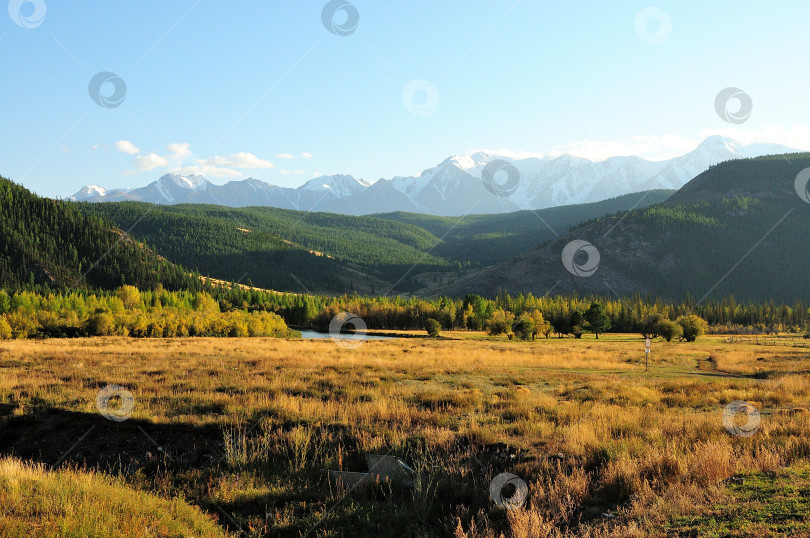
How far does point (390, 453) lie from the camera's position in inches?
390

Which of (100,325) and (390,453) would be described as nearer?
(390,453)

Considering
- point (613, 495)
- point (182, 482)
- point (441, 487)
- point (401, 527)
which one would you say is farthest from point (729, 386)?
point (182, 482)

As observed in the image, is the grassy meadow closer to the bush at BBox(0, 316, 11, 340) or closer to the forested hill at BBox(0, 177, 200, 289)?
the bush at BBox(0, 316, 11, 340)

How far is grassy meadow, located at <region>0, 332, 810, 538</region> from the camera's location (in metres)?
6.69

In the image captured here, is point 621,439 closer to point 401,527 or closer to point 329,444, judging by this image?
point 401,527

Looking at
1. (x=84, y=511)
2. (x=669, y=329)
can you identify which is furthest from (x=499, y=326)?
(x=84, y=511)

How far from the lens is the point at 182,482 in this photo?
29.2 feet

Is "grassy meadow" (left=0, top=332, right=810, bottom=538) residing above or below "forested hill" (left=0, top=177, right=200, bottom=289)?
below

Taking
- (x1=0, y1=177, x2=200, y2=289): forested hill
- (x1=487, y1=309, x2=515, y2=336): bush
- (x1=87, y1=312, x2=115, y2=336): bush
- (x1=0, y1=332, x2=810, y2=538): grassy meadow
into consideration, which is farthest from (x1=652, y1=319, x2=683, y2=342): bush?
(x1=0, y1=177, x2=200, y2=289): forested hill

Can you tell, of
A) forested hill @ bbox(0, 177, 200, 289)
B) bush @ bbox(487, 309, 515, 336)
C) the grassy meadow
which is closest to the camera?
the grassy meadow

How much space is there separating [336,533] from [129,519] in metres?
2.97

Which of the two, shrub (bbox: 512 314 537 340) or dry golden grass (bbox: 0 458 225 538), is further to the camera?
shrub (bbox: 512 314 537 340)

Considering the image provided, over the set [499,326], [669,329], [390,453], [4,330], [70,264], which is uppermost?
[70,264]

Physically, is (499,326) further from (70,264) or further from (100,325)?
(70,264)
